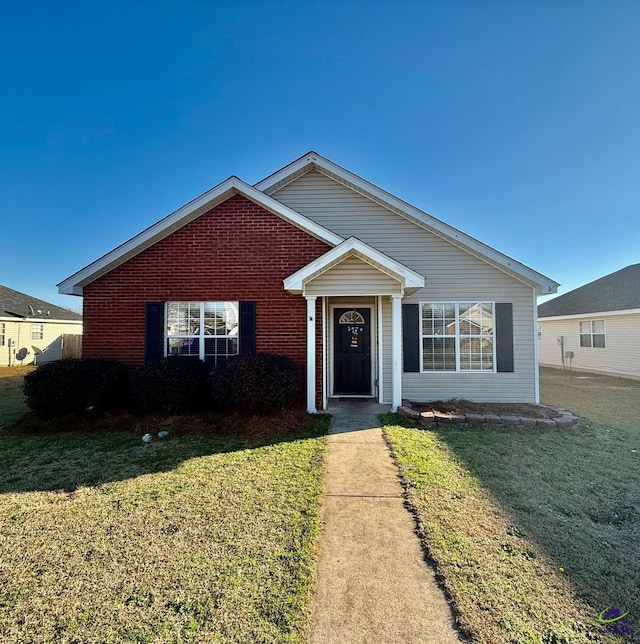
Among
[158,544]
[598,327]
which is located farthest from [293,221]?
[598,327]

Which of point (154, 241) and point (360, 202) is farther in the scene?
point (360, 202)

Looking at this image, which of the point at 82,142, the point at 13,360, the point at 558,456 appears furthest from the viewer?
the point at 13,360

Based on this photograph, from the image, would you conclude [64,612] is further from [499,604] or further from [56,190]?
[56,190]

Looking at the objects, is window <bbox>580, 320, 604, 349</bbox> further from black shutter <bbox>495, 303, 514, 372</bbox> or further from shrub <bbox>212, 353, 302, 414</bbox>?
shrub <bbox>212, 353, 302, 414</bbox>

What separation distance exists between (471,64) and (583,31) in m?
2.54

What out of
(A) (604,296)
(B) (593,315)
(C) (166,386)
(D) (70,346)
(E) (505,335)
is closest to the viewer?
(C) (166,386)

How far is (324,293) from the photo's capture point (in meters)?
7.61

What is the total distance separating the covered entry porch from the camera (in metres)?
7.42

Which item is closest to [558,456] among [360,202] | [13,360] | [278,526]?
[278,526]

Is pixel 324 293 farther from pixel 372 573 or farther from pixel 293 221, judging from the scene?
pixel 372 573

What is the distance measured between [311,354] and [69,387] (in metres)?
5.02

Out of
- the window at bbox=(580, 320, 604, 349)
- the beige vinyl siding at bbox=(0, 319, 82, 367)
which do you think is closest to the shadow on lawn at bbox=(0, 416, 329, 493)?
the window at bbox=(580, 320, 604, 349)

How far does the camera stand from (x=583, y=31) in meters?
8.60

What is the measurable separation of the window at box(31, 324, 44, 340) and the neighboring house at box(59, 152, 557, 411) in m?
18.6
